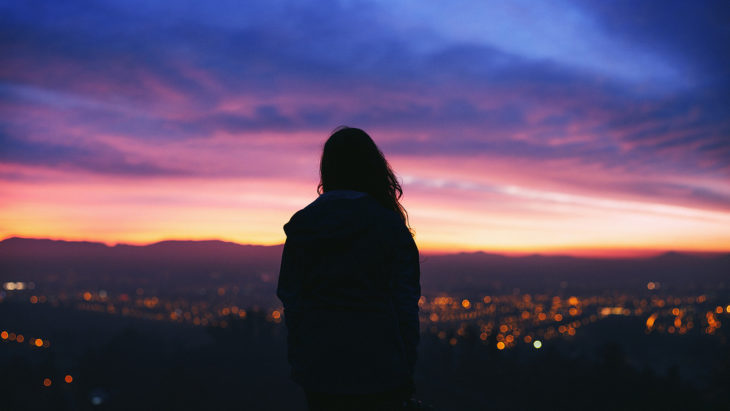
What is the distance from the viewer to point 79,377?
28.9 meters

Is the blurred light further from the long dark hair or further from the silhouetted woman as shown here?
the silhouetted woman

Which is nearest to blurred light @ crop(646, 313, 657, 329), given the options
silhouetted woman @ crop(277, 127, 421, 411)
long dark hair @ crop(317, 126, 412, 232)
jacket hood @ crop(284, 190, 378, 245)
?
long dark hair @ crop(317, 126, 412, 232)

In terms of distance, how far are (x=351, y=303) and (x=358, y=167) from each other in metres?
0.76

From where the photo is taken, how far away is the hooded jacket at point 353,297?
211 centimetres

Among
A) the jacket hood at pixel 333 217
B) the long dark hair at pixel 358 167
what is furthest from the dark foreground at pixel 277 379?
the jacket hood at pixel 333 217

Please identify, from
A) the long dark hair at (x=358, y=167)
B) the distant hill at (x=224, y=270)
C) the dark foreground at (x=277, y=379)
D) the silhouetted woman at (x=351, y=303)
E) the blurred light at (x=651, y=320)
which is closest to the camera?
the silhouetted woman at (x=351, y=303)

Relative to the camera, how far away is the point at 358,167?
100 inches

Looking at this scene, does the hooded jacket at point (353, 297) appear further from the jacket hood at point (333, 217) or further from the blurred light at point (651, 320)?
the blurred light at point (651, 320)

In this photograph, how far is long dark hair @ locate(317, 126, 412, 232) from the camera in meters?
2.54

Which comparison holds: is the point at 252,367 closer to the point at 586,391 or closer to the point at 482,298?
the point at 586,391

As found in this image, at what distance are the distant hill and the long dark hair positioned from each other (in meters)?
52.5

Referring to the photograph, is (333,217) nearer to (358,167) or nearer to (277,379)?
(358,167)

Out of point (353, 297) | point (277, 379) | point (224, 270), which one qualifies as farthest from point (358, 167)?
point (224, 270)

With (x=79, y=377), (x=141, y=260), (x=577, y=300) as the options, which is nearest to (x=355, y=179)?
(x=79, y=377)
